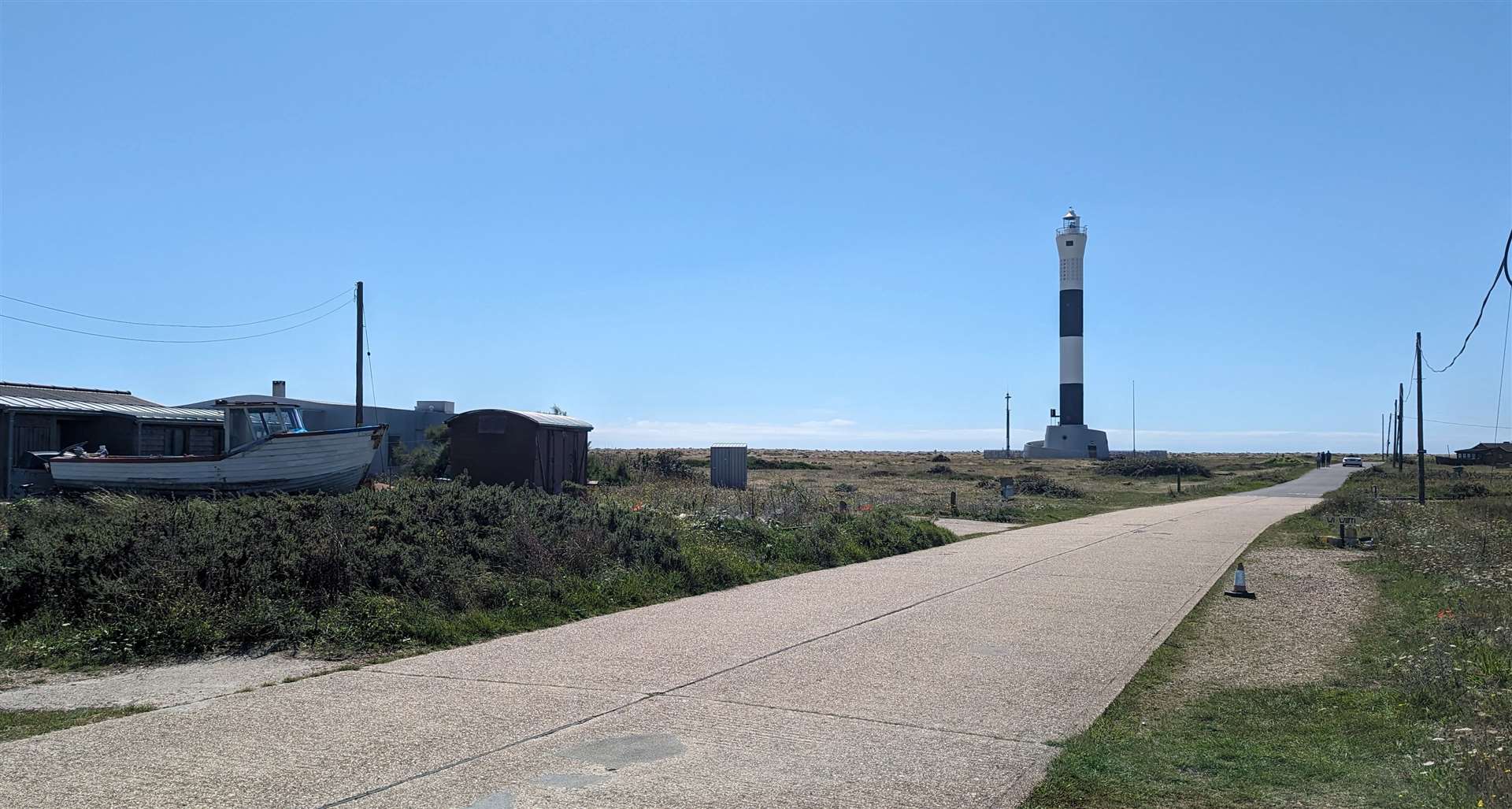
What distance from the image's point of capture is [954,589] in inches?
563

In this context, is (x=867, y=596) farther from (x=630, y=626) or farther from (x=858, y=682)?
(x=858, y=682)

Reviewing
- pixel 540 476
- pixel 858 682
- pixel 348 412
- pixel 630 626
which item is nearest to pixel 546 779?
pixel 858 682

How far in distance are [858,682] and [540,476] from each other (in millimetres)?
19845

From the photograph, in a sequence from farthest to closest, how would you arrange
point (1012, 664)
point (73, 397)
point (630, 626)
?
1. point (73, 397)
2. point (630, 626)
3. point (1012, 664)

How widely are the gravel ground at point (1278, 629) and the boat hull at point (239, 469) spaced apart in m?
18.0

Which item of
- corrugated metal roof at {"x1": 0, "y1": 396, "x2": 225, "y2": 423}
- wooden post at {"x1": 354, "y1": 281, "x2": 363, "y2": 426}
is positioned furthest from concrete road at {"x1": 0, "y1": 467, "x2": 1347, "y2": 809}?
Result: wooden post at {"x1": 354, "y1": 281, "x2": 363, "y2": 426}

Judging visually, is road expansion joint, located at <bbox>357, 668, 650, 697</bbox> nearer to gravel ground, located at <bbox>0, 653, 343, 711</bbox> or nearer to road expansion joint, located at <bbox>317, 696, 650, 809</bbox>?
road expansion joint, located at <bbox>317, 696, 650, 809</bbox>

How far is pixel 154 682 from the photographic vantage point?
844 centimetres

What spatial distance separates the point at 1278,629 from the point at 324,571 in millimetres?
10085

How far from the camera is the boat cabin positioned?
2275 centimetres

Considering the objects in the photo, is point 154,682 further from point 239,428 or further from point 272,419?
point 272,419

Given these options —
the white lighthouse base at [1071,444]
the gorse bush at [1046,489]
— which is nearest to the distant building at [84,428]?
the gorse bush at [1046,489]

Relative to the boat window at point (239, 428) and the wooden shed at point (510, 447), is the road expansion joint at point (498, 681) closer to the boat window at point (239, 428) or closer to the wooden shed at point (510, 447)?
the boat window at point (239, 428)

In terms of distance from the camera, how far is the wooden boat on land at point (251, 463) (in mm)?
21828
